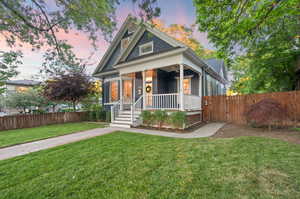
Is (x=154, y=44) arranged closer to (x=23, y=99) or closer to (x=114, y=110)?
(x=114, y=110)

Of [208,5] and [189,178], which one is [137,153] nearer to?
[189,178]

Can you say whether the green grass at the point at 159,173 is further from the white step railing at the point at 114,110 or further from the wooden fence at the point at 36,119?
the wooden fence at the point at 36,119

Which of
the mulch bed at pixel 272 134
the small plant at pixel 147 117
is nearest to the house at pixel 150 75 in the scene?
the small plant at pixel 147 117

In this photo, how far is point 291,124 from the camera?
6.36 m

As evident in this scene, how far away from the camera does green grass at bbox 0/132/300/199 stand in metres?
2.04

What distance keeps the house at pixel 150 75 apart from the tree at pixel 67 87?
1.50 meters

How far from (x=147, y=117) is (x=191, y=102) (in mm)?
2832

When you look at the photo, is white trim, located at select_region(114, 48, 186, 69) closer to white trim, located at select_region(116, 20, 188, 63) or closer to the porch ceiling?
the porch ceiling

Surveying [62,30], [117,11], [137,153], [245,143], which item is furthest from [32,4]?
[245,143]

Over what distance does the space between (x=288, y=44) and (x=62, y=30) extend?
11.9 meters

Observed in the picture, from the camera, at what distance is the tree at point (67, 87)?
1064 cm

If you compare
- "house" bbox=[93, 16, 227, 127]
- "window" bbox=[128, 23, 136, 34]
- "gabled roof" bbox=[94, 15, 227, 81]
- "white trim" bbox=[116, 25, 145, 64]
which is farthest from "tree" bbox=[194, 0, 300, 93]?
"window" bbox=[128, 23, 136, 34]

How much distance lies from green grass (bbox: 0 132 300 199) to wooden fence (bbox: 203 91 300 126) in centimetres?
424

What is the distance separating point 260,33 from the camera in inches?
252
